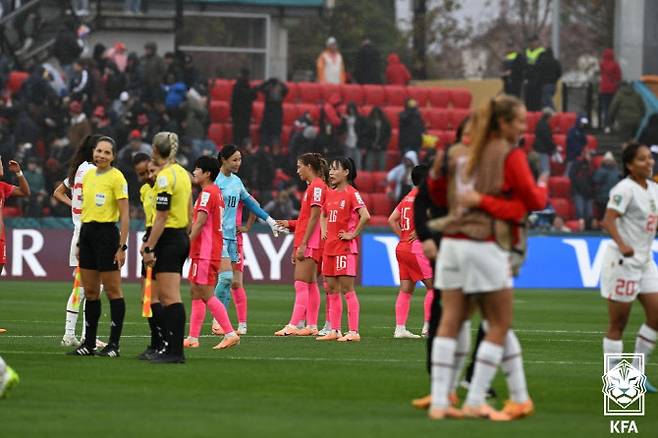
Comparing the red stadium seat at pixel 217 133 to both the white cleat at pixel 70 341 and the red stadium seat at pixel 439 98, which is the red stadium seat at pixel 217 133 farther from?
the white cleat at pixel 70 341

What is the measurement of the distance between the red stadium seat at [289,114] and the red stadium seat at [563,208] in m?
6.77

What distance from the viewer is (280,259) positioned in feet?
103

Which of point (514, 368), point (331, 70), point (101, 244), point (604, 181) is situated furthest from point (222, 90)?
point (514, 368)

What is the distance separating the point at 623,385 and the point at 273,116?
24691 mm

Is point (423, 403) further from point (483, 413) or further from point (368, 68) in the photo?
point (368, 68)

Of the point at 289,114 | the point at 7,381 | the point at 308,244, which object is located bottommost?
the point at 7,381

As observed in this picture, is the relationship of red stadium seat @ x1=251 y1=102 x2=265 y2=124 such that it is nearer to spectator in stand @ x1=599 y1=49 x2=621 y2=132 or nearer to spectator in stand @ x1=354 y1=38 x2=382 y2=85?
spectator in stand @ x1=354 y1=38 x2=382 y2=85

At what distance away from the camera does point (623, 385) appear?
42.2 feet

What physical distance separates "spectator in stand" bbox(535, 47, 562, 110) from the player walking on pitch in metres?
28.1

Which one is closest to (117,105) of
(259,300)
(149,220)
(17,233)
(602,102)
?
(17,233)

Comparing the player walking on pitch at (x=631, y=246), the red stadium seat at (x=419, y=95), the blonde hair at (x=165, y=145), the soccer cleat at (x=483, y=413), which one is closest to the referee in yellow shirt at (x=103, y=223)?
the blonde hair at (x=165, y=145)

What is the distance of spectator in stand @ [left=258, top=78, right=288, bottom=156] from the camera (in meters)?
36.8

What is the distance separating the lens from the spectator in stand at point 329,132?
36812 millimetres

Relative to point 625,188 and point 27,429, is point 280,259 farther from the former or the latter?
point 27,429
